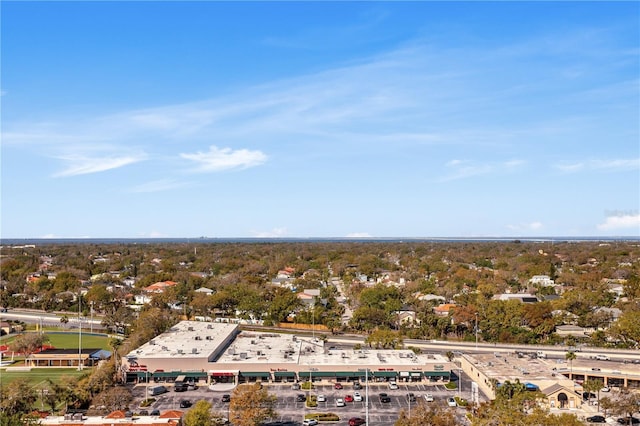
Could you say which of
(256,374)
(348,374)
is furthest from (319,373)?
(256,374)

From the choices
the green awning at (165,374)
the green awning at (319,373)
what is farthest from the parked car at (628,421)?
the green awning at (165,374)

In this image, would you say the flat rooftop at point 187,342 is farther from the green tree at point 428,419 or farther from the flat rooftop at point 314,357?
the green tree at point 428,419

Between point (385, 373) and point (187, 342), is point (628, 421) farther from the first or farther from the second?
point (187, 342)

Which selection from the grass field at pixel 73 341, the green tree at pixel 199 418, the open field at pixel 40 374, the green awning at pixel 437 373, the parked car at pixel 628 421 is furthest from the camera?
the grass field at pixel 73 341

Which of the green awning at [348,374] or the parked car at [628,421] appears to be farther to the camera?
the green awning at [348,374]

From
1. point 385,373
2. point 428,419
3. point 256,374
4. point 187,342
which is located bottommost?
point 256,374

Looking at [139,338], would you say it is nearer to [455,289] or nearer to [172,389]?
[172,389]

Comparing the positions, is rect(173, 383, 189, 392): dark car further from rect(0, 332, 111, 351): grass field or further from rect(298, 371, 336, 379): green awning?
rect(0, 332, 111, 351): grass field
